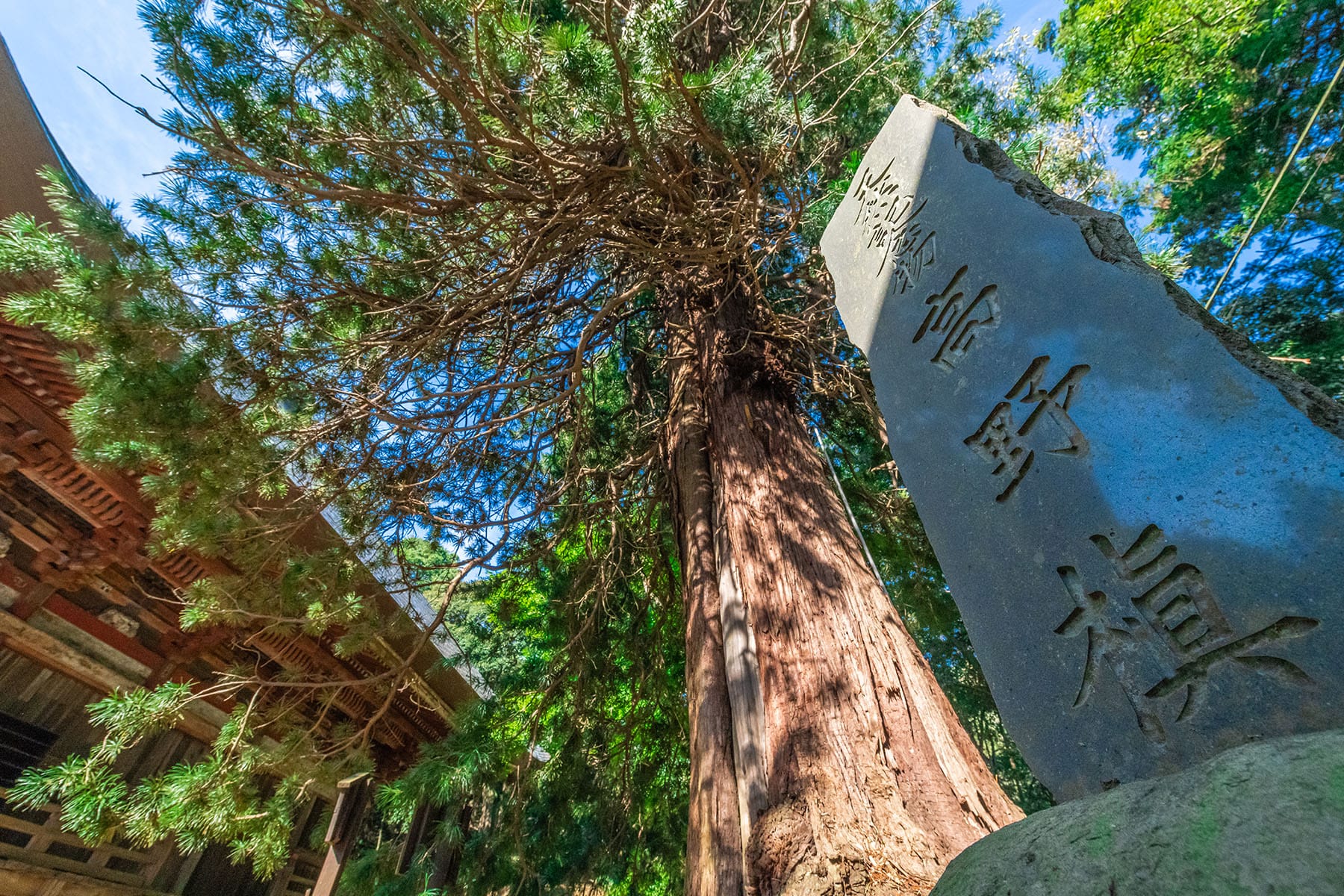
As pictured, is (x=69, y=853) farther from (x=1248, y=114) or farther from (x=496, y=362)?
(x=1248, y=114)

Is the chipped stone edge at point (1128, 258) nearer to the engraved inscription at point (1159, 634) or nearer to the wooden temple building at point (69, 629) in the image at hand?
the engraved inscription at point (1159, 634)

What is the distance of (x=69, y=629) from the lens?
139 inches

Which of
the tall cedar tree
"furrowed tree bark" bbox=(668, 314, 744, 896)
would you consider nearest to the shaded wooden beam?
the tall cedar tree

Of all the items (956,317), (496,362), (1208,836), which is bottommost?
(1208,836)

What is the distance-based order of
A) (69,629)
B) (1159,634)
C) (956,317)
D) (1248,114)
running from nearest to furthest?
(1159,634)
(956,317)
(69,629)
(1248,114)

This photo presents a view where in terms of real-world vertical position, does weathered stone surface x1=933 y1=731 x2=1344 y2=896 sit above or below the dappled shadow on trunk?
below

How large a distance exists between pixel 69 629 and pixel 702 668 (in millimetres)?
4014

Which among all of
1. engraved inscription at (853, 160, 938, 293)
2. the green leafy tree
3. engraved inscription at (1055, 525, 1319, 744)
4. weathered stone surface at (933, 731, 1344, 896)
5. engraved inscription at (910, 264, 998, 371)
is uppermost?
the green leafy tree

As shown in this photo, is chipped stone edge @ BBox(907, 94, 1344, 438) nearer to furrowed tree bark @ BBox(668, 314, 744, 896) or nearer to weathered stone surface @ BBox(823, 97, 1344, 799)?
weathered stone surface @ BBox(823, 97, 1344, 799)

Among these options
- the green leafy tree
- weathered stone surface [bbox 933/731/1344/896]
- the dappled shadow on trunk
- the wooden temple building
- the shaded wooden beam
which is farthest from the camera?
the green leafy tree

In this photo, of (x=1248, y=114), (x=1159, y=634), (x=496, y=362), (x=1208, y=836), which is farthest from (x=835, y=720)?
(x=1248, y=114)

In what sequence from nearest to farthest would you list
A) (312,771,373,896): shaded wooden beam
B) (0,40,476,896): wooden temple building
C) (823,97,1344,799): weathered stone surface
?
(823,97,1344,799): weathered stone surface < (0,40,476,896): wooden temple building < (312,771,373,896): shaded wooden beam

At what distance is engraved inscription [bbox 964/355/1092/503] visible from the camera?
998mm

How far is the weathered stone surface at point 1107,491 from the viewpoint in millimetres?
717
